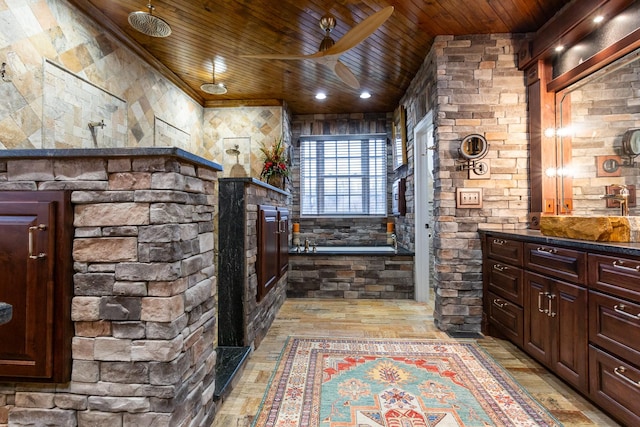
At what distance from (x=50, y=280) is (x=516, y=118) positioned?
143 inches

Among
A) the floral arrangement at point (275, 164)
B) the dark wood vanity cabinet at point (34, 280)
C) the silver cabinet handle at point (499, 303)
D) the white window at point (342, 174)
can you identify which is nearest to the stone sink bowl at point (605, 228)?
the silver cabinet handle at point (499, 303)

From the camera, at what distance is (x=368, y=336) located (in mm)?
2893

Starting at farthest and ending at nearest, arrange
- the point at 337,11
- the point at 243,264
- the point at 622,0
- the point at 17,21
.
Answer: the point at 337,11
the point at 243,264
the point at 17,21
the point at 622,0

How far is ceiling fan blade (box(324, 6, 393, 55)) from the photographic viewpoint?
83.7 inches

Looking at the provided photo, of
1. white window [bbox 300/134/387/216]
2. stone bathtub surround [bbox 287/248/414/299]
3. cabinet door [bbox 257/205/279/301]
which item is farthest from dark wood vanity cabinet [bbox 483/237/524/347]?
white window [bbox 300/134/387/216]

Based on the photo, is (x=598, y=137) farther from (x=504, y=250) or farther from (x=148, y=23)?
(x=148, y=23)

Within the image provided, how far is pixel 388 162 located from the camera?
5.49m

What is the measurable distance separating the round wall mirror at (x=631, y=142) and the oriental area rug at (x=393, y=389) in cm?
173

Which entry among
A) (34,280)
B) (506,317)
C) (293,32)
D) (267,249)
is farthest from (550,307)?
(293,32)

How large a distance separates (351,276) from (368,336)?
1.39 metres

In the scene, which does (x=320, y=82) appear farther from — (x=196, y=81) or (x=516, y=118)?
(x=516, y=118)

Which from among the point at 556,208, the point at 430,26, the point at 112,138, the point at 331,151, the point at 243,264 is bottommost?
the point at 243,264

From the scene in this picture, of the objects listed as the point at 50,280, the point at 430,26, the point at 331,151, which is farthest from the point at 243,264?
the point at 331,151

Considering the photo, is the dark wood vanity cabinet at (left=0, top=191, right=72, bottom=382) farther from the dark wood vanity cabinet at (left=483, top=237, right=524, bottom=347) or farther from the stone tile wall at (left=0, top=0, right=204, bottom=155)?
the dark wood vanity cabinet at (left=483, top=237, right=524, bottom=347)
